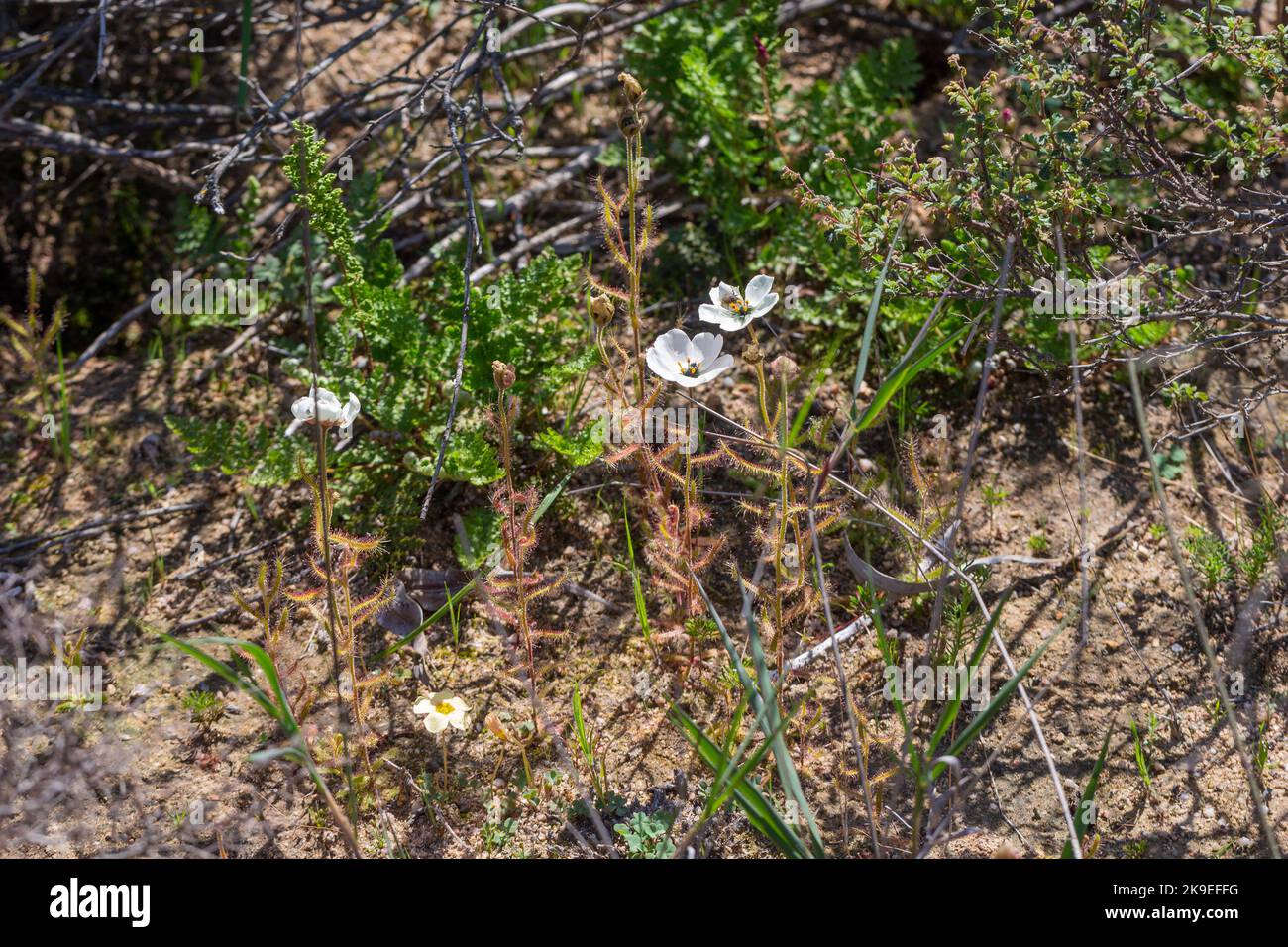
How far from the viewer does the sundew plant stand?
8.46 ft

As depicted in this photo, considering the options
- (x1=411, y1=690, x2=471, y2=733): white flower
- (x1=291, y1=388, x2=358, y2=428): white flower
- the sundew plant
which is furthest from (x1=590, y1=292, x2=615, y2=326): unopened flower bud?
(x1=411, y1=690, x2=471, y2=733): white flower

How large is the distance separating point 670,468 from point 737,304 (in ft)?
1.61

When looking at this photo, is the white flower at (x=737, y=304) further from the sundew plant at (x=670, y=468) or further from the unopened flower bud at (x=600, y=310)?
the unopened flower bud at (x=600, y=310)

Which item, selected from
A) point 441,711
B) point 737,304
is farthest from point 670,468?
point 441,711

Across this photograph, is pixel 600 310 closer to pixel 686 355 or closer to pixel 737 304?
pixel 686 355

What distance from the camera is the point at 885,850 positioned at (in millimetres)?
2480

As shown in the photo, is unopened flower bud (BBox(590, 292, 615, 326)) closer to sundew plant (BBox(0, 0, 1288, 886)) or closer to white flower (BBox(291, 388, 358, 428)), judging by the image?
sundew plant (BBox(0, 0, 1288, 886))

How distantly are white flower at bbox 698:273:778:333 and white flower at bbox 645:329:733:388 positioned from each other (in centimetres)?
6

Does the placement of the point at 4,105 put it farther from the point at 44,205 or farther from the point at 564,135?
the point at 564,135

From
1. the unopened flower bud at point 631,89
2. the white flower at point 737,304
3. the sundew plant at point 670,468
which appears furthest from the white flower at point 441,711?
the unopened flower bud at point 631,89

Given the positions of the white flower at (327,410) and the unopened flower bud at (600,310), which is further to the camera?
the white flower at (327,410)

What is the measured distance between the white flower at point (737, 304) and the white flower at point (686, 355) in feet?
0.21

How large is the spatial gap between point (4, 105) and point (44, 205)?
601 mm

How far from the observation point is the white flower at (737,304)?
109 inches
